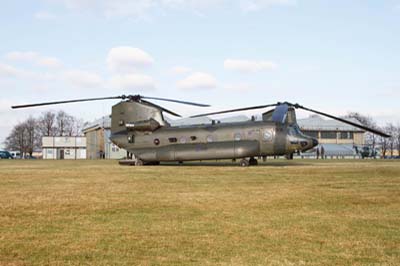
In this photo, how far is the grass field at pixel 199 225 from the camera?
277 inches

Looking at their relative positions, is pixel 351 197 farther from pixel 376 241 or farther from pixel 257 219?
pixel 376 241

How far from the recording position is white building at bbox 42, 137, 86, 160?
4016 inches

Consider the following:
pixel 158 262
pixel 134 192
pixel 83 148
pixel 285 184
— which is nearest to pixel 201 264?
pixel 158 262

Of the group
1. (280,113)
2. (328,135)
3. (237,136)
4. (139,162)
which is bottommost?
(139,162)

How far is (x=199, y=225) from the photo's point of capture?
9.38 m

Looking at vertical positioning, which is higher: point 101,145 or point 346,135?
point 346,135

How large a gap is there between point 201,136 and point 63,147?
79.2 m

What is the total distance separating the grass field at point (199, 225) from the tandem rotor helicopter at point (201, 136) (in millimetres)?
13415

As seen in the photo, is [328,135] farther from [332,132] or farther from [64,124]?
[64,124]

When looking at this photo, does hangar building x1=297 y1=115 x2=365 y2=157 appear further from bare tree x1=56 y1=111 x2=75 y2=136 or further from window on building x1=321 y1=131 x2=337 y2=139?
bare tree x1=56 y1=111 x2=75 y2=136

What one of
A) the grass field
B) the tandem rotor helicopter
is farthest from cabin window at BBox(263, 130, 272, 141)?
the grass field

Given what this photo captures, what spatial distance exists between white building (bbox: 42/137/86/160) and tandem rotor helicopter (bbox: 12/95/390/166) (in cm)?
7188

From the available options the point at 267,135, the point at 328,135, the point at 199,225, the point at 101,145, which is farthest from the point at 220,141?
the point at 328,135

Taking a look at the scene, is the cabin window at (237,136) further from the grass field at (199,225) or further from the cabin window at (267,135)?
the grass field at (199,225)
